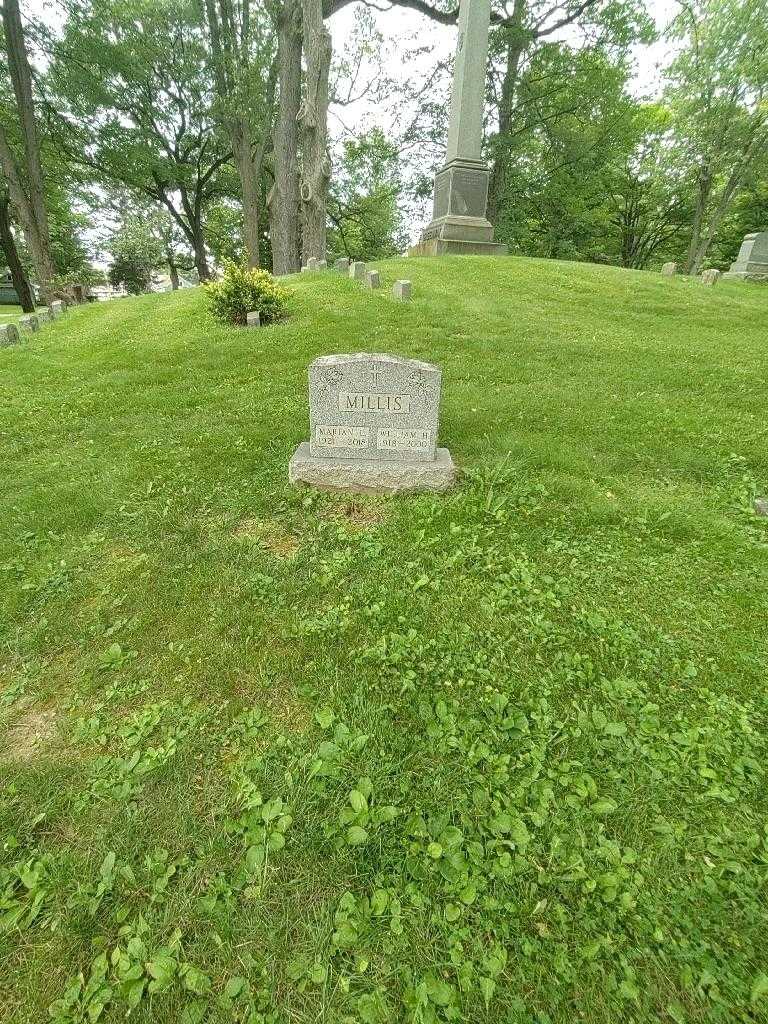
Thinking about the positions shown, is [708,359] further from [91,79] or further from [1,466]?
[91,79]

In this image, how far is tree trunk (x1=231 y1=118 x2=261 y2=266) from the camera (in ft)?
62.9

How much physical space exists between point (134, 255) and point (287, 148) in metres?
26.9

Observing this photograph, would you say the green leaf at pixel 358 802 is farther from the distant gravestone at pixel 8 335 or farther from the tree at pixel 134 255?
the tree at pixel 134 255

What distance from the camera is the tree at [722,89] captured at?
19.7 metres

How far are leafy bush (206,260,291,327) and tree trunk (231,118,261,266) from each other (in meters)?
10.7

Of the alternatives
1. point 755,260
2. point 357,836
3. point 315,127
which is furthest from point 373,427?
point 755,260

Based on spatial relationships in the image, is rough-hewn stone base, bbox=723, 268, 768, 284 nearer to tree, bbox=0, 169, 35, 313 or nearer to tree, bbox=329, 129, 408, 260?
tree, bbox=329, 129, 408, 260

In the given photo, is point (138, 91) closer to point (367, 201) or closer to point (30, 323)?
point (367, 201)

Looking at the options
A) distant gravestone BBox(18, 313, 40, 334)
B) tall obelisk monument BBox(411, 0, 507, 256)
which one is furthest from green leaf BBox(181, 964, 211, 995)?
tall obelisk monument BBox(411, 0, 507, 256)

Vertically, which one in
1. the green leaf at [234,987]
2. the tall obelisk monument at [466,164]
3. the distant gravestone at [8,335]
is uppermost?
the tall obelisk monument at [466,164]

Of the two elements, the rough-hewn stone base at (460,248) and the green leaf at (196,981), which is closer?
the green leaf at (196,981)

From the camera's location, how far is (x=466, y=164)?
14.7 m

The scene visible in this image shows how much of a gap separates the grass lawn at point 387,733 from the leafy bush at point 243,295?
16.9ft

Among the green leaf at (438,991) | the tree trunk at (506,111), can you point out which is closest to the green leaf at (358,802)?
the green leaf at (438,991)
